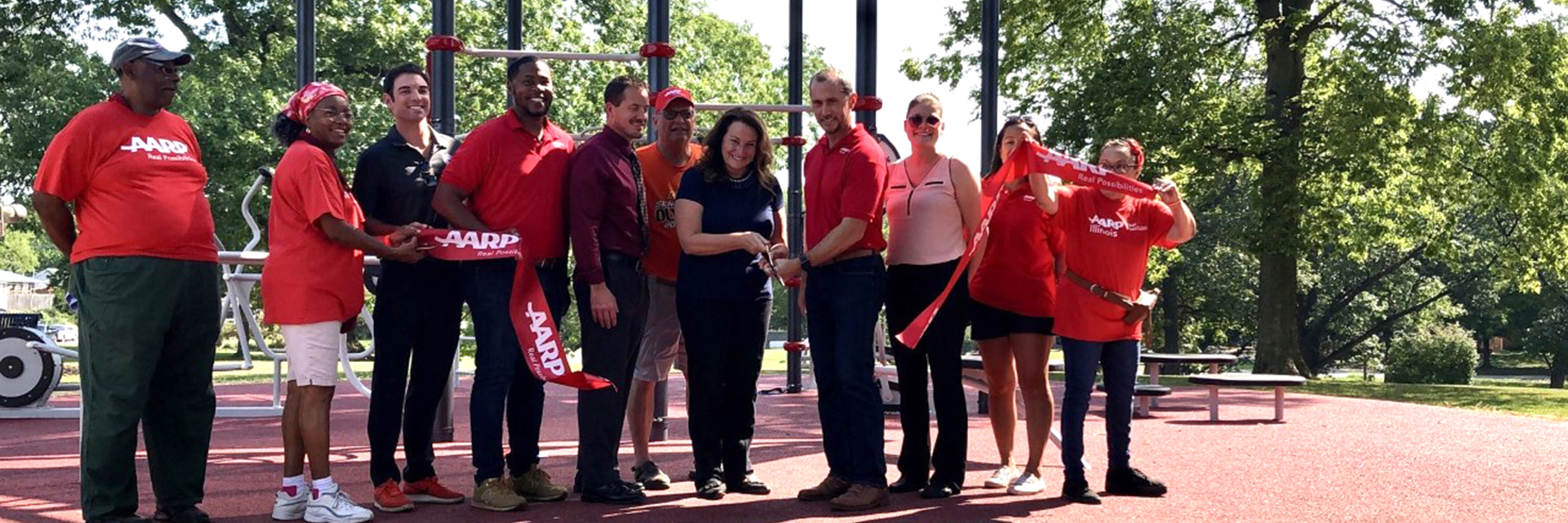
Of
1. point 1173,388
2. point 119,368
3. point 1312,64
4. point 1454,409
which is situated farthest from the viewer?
point 1312,64

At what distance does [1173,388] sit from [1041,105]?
784 cm

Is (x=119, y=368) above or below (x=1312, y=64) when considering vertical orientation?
below

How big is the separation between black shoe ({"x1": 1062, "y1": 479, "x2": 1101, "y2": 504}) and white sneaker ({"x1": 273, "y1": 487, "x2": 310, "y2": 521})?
10.5 feet

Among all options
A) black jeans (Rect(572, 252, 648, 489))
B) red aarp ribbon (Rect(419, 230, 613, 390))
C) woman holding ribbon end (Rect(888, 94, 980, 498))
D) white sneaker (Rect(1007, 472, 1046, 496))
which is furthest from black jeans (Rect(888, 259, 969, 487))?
red aarp ribbon (Rect(419, 230, 613, 390))

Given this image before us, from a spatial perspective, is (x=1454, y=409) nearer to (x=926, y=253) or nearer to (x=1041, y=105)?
(x=926, y=253)

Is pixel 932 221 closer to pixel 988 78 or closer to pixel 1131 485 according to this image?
pixel 1131 485

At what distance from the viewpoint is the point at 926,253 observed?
6.93m

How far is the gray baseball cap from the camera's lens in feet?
19.7

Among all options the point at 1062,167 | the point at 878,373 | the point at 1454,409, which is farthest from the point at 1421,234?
the point at 1062,167

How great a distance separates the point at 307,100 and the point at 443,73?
11.4ft

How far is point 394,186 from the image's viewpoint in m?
6.64

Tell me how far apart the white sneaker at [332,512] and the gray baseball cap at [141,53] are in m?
1.71

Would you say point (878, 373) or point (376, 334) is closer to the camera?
point (376, 334)

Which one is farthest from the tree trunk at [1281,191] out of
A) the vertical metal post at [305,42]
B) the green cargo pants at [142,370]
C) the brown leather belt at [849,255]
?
the green cargo pants at [142,370]
